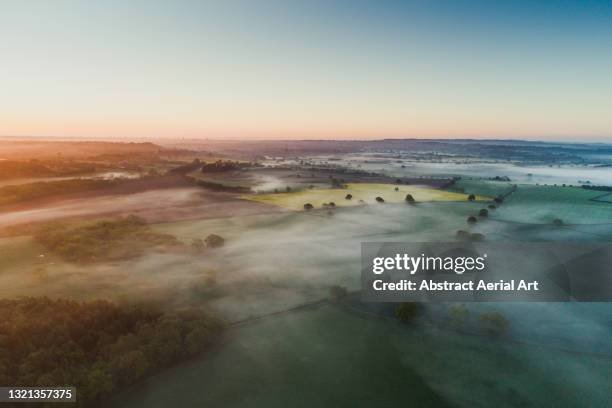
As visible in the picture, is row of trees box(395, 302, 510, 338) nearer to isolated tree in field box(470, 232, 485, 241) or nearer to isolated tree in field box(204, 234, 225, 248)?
isolated tree in field box(470, 232, 485, 241)

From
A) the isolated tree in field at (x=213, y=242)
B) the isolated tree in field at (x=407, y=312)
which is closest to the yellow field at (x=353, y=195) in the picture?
the isolated tree in field at (x=213, y=242)

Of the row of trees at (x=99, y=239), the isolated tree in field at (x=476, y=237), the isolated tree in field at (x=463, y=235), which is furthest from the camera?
the isolated tree in field at (x=463, y=235)

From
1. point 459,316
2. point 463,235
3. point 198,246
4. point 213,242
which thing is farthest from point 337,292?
point 463,235

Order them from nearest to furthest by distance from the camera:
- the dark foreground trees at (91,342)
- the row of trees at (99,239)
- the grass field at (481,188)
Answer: the dark foreground trees at (91,342)
the row of trees at (99,239)
the grass field at (481,188)

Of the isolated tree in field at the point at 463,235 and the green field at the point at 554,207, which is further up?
the green field at the point at 554,207

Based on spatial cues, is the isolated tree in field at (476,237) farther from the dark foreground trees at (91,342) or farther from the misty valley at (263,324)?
the dark foreground trees at (91,342)

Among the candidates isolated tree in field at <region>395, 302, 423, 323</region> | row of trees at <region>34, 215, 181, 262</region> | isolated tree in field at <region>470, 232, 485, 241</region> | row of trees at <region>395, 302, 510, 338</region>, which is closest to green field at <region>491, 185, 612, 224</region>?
isolated tree in field at <region>470, 232, 485, 241</region>

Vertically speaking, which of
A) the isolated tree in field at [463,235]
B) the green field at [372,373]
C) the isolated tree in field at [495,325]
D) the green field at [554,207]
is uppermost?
the green field at [554,207]
